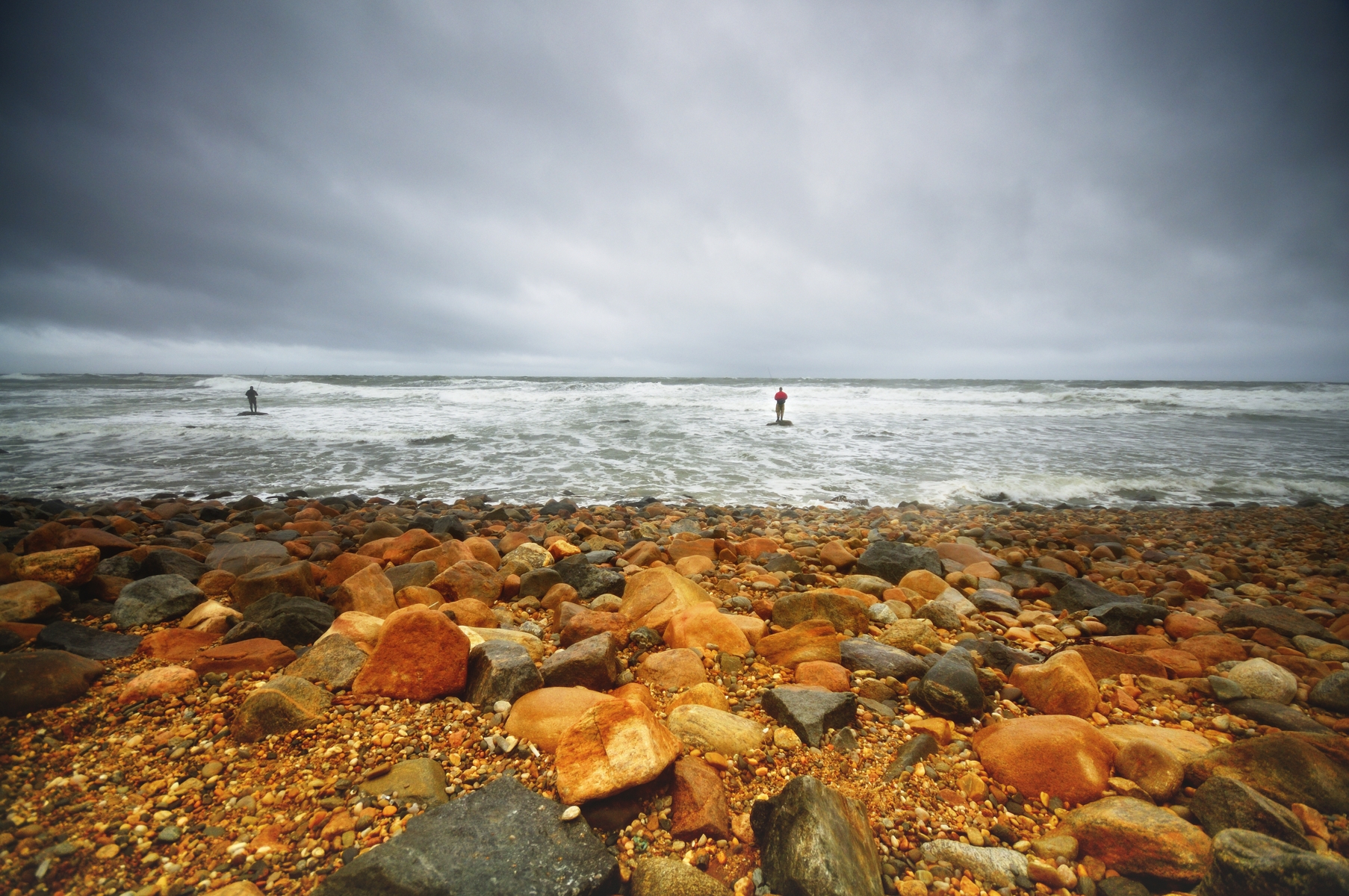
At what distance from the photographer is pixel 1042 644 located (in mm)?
2854

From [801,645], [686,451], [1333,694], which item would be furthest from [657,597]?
[686,451]

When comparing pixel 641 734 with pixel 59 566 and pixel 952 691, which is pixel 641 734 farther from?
pixel 59 566

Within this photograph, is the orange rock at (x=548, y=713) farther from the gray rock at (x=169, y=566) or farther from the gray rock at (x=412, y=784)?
the gray rock at (x=169, y=566)

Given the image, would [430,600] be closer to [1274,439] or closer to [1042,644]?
[1042,644]

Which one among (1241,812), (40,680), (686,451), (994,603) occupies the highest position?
(40,680)

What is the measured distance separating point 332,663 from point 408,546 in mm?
2355

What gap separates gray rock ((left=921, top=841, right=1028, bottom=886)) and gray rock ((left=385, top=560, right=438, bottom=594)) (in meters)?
3.14

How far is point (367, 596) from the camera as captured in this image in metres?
2.98

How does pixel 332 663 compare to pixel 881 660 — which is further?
pixel 881 660

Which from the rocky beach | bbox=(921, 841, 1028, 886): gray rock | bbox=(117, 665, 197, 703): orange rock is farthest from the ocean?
bbox=(921, 841, 1028, 886): gray rock

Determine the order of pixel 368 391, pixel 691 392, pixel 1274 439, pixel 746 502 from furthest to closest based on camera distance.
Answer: pixel 691 392
pixel 368 391
pixel 1274 439
pixel 746 502

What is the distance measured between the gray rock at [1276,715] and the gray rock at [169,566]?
5.37 m

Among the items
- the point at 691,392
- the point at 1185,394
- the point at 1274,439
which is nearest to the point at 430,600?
the point at 1274,439

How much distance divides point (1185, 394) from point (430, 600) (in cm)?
4347
